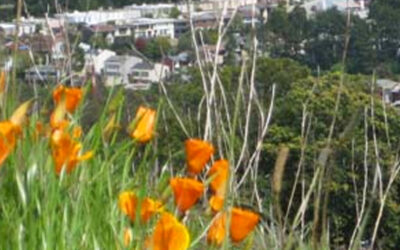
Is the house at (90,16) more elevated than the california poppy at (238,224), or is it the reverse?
the california poppy at (238,224)

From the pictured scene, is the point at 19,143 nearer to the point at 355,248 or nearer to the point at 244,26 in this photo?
the point at 355,248

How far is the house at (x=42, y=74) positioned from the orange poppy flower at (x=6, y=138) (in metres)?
0.97

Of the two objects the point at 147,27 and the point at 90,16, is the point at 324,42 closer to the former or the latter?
the point at 90,16

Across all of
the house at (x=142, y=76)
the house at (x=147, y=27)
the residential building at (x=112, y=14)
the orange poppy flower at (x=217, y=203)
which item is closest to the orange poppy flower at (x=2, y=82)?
the orange poppy flower at (x=217, y=203)

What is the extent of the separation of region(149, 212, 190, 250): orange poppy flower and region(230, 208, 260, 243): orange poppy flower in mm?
96

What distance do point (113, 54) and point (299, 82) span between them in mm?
3975

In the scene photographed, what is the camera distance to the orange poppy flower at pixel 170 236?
41.9 inches

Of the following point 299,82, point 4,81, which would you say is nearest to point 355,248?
point 4,81

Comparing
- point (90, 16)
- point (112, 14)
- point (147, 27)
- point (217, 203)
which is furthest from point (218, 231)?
point (112, 14)

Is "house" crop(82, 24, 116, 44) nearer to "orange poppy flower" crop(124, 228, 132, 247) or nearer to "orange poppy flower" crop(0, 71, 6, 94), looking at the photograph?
"orange poppy flower" crop(0, 71, 6, 94)

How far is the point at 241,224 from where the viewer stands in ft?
3.76

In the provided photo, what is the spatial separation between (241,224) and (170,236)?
0.36 ft

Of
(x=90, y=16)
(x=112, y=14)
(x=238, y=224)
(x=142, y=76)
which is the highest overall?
(x=238, y=224)

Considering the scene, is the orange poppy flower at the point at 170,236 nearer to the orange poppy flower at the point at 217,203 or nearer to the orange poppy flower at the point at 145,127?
the orange poppy flower at the point at 217,203
